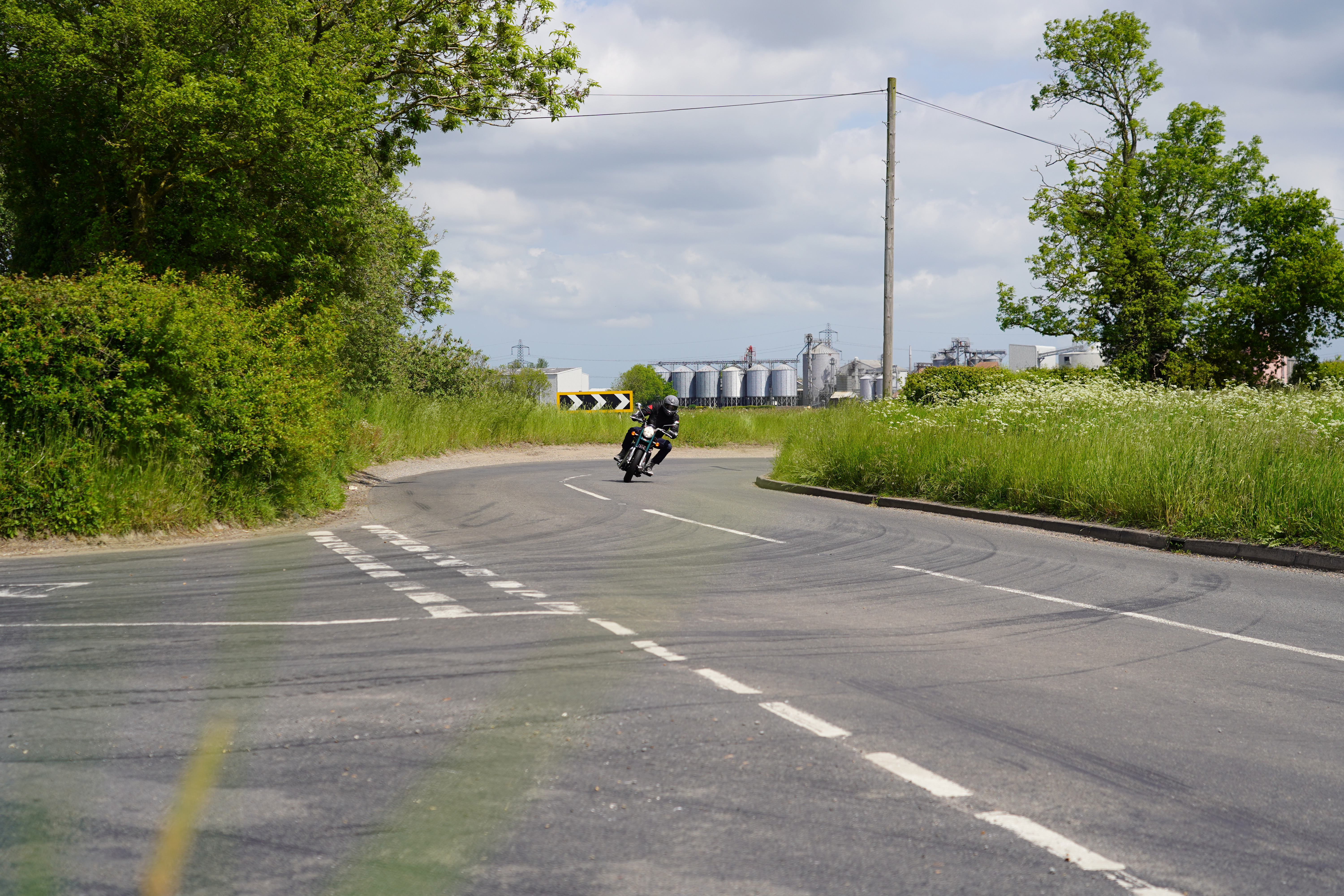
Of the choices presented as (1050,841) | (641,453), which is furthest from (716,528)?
(1050,841)

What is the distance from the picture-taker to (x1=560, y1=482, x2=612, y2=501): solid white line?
748 inches

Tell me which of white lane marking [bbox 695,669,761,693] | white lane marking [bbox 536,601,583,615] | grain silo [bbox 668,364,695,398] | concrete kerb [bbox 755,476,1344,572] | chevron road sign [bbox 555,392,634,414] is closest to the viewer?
white lane marking [bbox 695,669,761,693]

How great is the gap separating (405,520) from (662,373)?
127 meters

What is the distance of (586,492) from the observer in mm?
20594

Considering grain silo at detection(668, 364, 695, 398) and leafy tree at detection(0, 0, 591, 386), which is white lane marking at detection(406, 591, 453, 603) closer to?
leafy tree at detection(0, 0, 591, 386)

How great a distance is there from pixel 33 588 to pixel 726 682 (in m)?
6.34

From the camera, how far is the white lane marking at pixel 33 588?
8633 mm

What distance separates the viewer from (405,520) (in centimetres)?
1574

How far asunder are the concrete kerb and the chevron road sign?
81.7ft

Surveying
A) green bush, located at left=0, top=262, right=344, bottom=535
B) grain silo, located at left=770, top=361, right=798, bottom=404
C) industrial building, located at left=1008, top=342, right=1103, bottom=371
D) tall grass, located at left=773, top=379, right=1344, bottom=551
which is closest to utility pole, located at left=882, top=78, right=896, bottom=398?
tall grass, located at left=773, top=379, right=1344, bottom=551

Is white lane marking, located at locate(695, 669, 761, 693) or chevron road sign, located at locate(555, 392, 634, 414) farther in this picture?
chevron road sign, located at locate(555, 392, 634, 414)

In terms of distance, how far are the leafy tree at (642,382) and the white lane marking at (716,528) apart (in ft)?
409

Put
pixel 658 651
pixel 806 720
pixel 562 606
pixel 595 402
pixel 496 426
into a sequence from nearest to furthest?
pixel 806 720, pixel 658 651, pixel 562 606, pixel 496 426, pixel 595 402

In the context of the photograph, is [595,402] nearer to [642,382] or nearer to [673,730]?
[673,730]
